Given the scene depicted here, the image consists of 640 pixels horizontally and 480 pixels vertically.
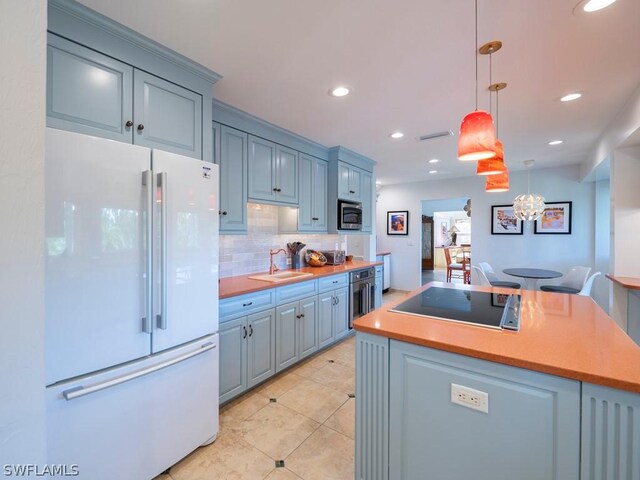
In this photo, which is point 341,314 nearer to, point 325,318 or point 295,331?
point 325,318

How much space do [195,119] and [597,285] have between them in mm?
6277

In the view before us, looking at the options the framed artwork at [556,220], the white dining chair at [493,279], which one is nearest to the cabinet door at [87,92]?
the white dining chair at [493,279]

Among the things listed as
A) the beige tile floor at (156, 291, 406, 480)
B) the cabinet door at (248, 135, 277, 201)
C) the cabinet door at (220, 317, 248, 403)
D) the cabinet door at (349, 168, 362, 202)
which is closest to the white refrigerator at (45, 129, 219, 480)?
the beige tile floor at (156, 291, 406, 480)

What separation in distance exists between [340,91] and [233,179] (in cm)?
119

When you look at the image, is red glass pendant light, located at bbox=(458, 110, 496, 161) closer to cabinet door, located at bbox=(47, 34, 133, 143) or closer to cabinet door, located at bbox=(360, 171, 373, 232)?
cabinet door, located at bbox=(47, 34, 133, 143)

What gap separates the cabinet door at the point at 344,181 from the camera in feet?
12.6

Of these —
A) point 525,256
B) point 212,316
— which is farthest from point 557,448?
point 525,256

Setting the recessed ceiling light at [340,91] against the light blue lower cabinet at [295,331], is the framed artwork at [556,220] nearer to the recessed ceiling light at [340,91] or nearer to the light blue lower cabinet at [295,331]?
the light blue lower cabinet at [295,331]

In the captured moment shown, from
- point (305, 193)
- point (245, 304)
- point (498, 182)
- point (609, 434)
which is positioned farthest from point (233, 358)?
point (498, 182)

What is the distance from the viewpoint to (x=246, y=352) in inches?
93.3

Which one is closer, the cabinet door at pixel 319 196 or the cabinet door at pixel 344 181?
the cabinet door at pixel 319 196

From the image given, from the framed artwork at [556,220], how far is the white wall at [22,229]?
6.43 meters

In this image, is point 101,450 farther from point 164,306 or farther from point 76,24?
point 76,24

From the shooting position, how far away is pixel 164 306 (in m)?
1.57
